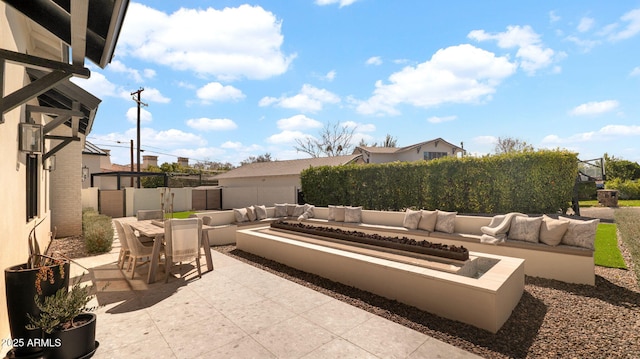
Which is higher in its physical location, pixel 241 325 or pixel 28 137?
pixel 28 137

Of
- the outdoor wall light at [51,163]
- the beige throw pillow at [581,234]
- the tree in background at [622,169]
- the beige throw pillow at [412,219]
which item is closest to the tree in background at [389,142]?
the tree in background at [622,169]

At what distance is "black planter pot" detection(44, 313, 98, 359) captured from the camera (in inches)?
101

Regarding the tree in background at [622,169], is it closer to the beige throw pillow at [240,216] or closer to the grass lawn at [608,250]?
the grass lawn at [608,250]

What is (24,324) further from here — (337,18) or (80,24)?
(337,18)

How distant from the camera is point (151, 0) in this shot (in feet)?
14.1

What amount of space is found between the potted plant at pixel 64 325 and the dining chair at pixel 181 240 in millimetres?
2349

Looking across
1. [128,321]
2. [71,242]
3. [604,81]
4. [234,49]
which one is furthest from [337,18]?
[71,242]

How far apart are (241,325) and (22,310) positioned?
2.08 m

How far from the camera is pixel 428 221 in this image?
24.3 ft

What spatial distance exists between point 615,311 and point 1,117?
737 cm

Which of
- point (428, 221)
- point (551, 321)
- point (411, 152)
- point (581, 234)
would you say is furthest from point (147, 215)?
point (411, 152)

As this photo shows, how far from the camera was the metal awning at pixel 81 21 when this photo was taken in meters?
2.36

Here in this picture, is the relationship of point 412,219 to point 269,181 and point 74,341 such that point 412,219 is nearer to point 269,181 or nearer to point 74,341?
point 74,341

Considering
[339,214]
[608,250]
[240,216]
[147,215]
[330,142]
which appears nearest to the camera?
[608,250]
